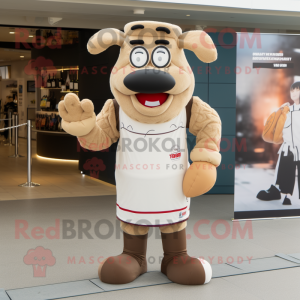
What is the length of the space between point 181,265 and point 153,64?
133 centimetres

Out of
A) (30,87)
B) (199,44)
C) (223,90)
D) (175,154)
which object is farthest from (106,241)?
(30,87)

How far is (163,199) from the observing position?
2973 mm

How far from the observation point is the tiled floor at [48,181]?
6355 millimetres

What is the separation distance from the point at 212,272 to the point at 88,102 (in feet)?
5.00

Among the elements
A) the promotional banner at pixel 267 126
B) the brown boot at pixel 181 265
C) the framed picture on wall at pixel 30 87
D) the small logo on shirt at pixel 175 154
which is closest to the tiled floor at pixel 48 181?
the promotional banner at pixel 267 126

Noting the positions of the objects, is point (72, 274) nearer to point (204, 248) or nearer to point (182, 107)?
point (204, 248)

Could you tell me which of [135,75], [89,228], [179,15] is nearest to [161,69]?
[135,75]

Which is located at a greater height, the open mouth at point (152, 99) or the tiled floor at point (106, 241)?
the open mouth at point (152, 99)

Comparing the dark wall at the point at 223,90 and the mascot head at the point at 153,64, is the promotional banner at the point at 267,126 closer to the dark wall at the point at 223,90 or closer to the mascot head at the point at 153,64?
the dark wall at the point at 223,90

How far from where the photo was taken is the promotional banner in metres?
4.86

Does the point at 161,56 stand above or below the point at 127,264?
above

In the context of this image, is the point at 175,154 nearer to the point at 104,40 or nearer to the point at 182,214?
the point at 182,214

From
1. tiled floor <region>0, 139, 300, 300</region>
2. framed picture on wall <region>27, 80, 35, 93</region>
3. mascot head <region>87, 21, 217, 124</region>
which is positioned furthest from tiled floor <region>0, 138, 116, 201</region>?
framed picture on wall <region>27, 80, 35, 93</region>

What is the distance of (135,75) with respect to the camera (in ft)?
8.95
